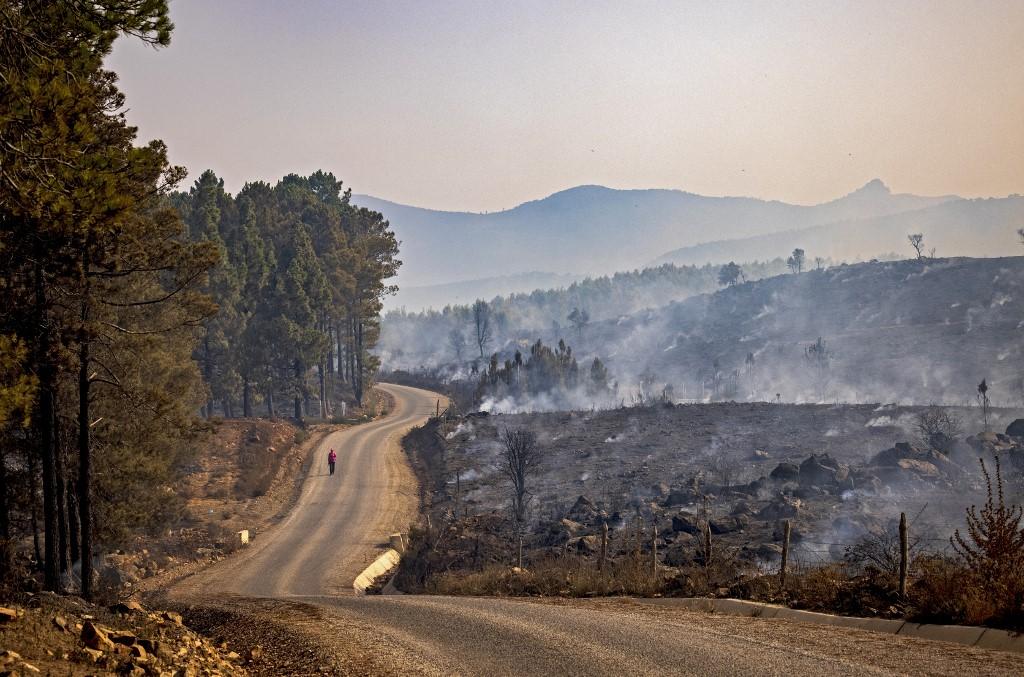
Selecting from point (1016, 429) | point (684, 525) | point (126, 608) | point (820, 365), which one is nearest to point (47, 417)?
point (126, 608)

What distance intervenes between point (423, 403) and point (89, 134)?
237 feet

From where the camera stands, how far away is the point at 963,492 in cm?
3934

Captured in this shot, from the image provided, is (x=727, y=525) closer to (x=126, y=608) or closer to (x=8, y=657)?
(x=126, y=608)

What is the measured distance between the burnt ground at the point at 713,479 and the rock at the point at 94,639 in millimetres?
14600

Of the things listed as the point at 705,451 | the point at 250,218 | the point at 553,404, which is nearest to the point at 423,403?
the point at 553,404

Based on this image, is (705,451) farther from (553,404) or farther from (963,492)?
(553,404)

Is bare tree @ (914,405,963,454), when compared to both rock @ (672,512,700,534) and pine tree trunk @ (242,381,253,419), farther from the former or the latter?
pine tree trunk @ (242,381,253,419)

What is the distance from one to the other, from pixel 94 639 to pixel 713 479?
4028 cm

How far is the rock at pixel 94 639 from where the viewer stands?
9.30 m

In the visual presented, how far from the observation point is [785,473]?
44156 millimetres

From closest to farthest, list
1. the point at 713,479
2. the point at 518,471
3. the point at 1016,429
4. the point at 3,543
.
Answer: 1. the point at 3,543
2. the point at 518,471
3. the point at 713,479
4. the point at 1016,429

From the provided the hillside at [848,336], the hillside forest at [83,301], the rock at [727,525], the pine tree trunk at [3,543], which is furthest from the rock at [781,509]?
the hillside at [848,336]

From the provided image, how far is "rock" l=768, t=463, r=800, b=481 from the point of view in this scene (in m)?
43.8

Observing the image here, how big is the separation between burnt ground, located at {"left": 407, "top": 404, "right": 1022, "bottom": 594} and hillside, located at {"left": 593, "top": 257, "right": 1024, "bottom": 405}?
33.6m
